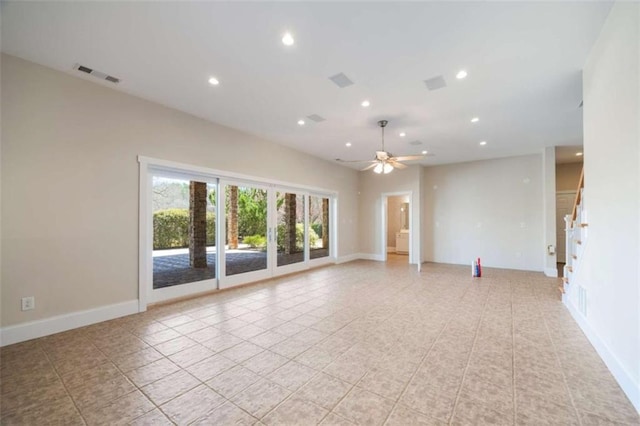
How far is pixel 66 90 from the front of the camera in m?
3.31

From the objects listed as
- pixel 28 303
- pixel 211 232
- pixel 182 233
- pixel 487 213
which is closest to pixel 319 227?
pixel 211 232

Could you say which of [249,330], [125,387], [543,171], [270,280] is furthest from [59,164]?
[543,171]

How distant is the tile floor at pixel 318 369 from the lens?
6.14ft

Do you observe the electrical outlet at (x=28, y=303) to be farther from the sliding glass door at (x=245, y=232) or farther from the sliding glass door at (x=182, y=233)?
the sliding glass door at (x=245, y=232)

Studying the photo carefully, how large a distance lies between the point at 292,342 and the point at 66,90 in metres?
4.10

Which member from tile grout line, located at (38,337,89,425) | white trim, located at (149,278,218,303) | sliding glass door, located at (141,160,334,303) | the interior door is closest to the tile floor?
tile grout line, located at (38,337,89,425)

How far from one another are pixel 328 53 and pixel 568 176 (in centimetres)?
907

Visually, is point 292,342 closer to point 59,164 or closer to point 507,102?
point 59,164

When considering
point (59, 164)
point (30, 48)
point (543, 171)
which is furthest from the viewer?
point (543, 171)

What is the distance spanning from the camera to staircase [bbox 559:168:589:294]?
330cm

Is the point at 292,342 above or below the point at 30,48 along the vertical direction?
below

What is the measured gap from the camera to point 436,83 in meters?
3.46

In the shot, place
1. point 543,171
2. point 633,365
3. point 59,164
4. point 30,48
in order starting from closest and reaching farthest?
point 633,365 < point 30,48 < point 59,164 < point 543,171

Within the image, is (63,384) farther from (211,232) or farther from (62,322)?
(211,232)
